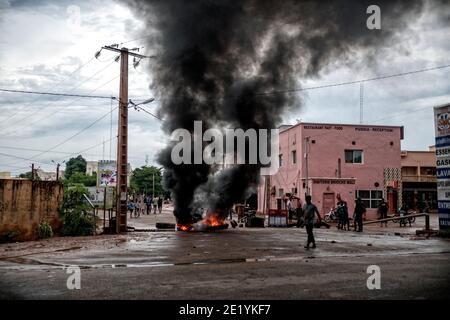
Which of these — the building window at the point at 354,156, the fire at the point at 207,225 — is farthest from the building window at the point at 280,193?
the fire at the point at 207,225

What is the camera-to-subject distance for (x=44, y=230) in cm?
1741

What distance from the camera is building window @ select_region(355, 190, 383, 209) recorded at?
35.2m

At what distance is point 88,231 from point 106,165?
62.8 ft

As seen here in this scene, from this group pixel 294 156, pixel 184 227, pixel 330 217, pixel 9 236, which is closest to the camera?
pixel 9 236

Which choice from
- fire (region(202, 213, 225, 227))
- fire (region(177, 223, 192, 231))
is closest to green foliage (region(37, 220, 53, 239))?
fire (region(177, 223, 192, 231))

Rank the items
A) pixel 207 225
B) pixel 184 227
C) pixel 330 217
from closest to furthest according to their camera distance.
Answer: pixel 184 227 → pixel 207 225 → pixel 330 217

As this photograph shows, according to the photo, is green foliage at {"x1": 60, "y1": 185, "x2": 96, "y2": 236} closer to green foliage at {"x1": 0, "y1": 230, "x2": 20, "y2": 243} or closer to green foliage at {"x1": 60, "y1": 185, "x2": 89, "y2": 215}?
green foliage at {"x1": 60, "y1": 185, "x2": 89, "y2": 215}

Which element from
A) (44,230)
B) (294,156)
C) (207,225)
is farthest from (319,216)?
(294,156)

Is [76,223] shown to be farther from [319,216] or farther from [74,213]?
[319,216]

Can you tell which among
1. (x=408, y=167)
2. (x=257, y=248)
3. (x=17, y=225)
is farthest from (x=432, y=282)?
(x=408, y=167)

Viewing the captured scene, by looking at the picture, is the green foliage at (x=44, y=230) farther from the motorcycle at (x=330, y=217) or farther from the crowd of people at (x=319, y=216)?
the motorcycle at (x=330, y=217)

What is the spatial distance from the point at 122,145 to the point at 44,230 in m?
5.47

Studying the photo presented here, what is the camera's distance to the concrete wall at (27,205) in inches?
639

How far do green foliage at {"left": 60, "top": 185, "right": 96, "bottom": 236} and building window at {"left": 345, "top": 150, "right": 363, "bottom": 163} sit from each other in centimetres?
2321
